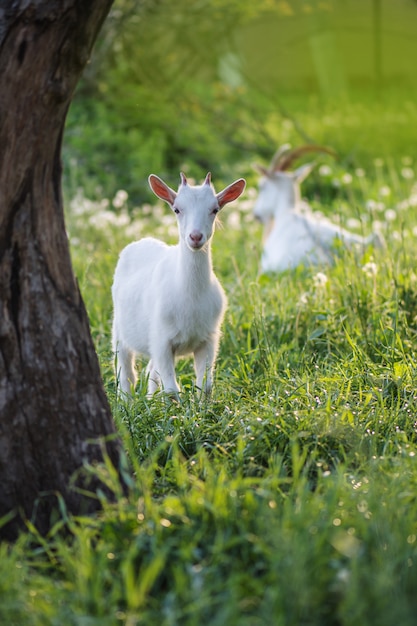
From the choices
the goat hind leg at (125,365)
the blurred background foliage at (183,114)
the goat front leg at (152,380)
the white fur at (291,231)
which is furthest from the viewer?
the blurred background foliage at (183,114)

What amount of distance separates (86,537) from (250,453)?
0.97 metres

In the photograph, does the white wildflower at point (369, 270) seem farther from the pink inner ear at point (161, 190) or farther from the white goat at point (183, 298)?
the pink inner ear at point (161, 190)

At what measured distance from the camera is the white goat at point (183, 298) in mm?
4543

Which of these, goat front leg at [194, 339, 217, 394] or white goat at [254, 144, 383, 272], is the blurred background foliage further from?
goat front leg at [194, 339, 217, 394]

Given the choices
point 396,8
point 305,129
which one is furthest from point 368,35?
point 305,129

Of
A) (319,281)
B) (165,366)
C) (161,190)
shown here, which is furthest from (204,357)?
(319,281)

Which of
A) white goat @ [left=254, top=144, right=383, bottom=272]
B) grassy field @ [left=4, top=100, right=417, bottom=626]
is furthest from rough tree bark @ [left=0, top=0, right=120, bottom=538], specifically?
white goat @ [left=254, top=144, right=383, bottom=272]

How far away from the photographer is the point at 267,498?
3205 millimetres

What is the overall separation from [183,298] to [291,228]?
3223mm

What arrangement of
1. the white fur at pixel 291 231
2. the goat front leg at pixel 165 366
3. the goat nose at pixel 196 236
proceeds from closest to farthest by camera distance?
the goat nose at pixel 196 236 → the goat front leg at pixel 165 366 → the white fur at pixel 291 231

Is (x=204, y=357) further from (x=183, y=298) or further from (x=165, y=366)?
(x=183, y=298)

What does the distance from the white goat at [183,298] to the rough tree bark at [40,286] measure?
1.08 metres

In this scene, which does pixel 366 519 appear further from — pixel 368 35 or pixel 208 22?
pixel 368 35

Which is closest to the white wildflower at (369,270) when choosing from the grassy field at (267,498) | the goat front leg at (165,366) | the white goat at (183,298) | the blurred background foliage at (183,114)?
the grassy field at (267,498)
